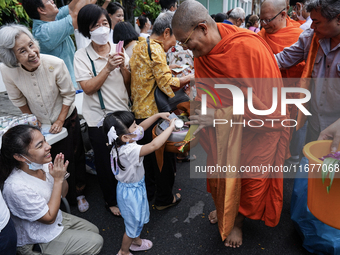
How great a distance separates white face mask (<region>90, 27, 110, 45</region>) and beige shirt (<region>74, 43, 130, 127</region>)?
115 millimetres

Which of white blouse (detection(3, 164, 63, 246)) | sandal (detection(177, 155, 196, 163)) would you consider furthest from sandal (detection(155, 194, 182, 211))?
white blouse (detection(3, 164, 63, 246))

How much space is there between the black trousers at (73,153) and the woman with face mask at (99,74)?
31cm

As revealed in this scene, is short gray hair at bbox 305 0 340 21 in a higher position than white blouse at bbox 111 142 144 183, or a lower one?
higher

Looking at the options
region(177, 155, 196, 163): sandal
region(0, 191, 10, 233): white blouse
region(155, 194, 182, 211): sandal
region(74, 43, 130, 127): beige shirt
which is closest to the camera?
region(0, 191, 10, 233): white blouse

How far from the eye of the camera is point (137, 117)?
8.63 feet

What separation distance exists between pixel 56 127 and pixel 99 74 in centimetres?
69

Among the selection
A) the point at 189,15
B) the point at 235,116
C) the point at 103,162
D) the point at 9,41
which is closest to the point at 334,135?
the point at 235,116

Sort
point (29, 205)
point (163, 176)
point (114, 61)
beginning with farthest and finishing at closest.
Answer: point (163, 176) < point (114, 61) < point (29, 205)

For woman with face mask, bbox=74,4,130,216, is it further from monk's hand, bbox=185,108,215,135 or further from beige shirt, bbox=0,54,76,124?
monk's hand, bbox=185,108,215,135

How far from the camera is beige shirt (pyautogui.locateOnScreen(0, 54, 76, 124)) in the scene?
236 cm

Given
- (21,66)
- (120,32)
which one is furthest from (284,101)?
(21,66)

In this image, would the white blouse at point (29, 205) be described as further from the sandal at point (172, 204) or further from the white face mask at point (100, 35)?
the white face mask at point (100, 35)

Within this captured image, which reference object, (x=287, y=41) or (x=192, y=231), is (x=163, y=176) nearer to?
(x=192, y=231)

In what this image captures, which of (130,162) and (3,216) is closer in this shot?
(3,216)
